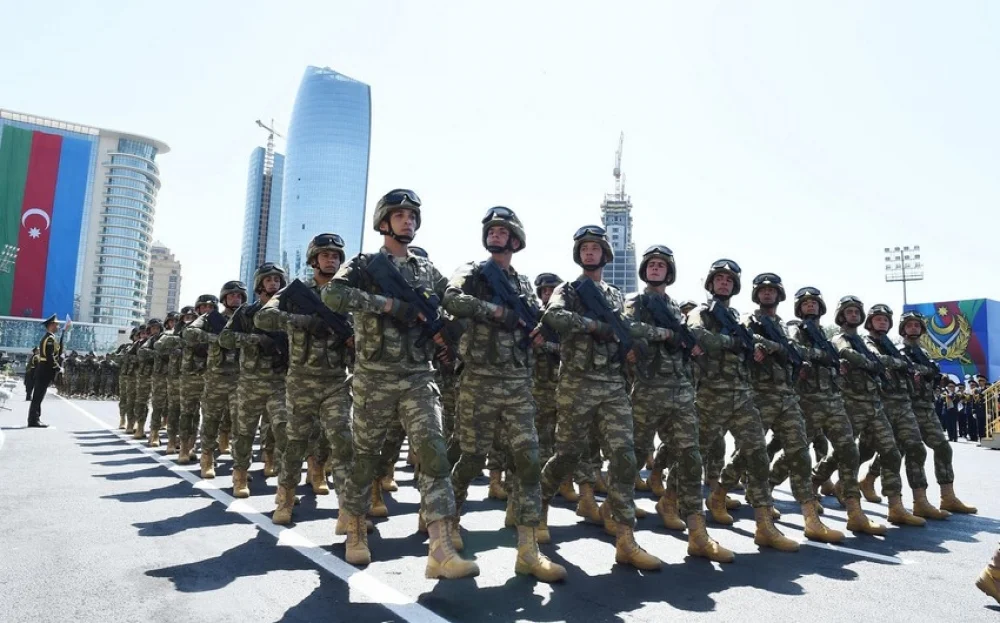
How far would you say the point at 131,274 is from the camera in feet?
419

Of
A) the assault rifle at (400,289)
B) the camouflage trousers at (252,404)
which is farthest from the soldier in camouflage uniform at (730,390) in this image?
the camouflage trousers at (252,404)

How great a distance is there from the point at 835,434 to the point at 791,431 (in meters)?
0.81

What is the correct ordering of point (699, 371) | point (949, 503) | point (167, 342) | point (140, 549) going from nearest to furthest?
point (140, 549) < point (699, 371) < point (949, 503) < point (167, 342)

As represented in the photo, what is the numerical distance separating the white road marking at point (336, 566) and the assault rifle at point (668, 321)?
3.09 m

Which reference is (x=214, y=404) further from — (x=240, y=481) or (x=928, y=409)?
(x=928, y=409)

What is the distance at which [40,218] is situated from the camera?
5119 cm

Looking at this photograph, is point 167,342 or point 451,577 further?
point 167,342

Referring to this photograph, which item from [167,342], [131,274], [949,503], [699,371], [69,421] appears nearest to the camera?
[699,371]

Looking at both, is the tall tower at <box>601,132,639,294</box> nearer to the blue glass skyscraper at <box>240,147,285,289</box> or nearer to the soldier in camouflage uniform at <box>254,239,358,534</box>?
the blue glass skyscraper at <box>240,147,285,289</box>

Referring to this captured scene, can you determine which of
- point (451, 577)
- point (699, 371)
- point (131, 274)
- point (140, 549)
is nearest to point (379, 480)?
point (140, 549)

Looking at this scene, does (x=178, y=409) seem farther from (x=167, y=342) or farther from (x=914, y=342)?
(x=914, y=342)

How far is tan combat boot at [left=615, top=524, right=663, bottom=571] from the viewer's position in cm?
440

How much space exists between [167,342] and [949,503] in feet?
36.8

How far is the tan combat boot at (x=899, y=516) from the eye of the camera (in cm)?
647
